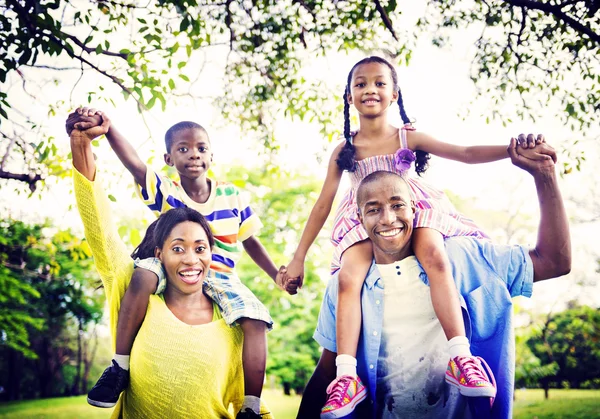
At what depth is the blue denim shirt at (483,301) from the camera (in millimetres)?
2543

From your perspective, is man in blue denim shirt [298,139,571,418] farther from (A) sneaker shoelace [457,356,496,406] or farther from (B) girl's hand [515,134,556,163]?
(A) sneaker shoelace [457,356,496,406]

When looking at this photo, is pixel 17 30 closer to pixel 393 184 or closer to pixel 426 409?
pixel 393 184

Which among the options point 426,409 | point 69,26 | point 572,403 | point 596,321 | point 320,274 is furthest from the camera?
point 320,274

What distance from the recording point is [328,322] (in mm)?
2883

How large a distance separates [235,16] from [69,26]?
1.75 meters

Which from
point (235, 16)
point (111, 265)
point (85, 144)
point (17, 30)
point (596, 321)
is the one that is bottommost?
point (596, 321)

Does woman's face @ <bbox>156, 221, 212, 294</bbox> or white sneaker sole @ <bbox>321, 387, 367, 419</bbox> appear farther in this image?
woman's face @ <bbox>156, 221, 212, 294</bbox>

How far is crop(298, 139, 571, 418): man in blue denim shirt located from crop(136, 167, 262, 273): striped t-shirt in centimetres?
87

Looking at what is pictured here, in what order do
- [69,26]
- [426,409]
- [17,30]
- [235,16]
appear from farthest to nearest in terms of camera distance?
[235,16], [69,26], [17,30], [426,409]

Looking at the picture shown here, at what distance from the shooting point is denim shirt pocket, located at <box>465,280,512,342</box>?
258cm

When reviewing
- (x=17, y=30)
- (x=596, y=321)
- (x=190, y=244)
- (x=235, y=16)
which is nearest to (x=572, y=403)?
(x=596, y=321)

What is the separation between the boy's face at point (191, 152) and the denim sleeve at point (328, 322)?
1143mm

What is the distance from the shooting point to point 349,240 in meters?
2.90

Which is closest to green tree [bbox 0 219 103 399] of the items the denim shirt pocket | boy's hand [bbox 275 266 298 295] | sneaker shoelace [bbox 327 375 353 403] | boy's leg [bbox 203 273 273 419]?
boy's hand [bbox 275 266 298 295]
